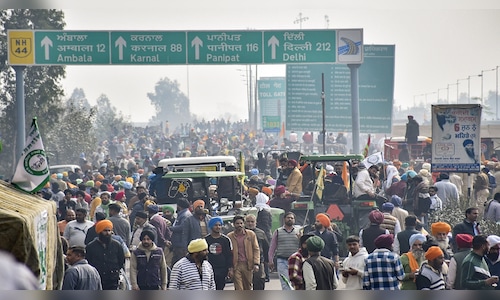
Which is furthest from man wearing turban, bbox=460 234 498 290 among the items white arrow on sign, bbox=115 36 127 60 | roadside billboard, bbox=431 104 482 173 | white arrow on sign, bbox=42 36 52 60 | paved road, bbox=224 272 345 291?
white arrow on sign, bbox=115 36 127 60

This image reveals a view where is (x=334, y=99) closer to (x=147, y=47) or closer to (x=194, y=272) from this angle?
(x=147, y=47)

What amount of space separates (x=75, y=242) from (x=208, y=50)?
1948 cm

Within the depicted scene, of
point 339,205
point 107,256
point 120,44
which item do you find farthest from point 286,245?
point 120,44

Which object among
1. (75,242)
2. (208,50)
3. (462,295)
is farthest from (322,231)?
(208,50)

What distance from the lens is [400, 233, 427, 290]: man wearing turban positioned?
31.8ft

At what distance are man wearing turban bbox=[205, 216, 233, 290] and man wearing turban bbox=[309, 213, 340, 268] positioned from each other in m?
1.28

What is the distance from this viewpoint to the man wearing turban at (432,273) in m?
9.31

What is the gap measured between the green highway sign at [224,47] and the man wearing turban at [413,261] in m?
21.4

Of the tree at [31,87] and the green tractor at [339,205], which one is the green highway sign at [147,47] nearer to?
the tree at [31,87]

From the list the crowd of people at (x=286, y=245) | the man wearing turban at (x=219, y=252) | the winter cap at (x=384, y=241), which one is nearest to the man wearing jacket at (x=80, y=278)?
the crowd of people at (x=286, y=245)

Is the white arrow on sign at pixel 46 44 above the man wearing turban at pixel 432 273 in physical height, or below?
above

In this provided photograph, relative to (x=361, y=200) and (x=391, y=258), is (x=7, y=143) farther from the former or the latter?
(x=391, y=258)

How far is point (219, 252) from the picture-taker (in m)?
12.3

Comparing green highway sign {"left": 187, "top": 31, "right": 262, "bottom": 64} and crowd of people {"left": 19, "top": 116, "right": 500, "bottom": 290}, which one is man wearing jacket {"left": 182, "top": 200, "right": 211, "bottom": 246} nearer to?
crowd of people {"left": 19, "top": 116, "right": 500, "bottom": 290}
